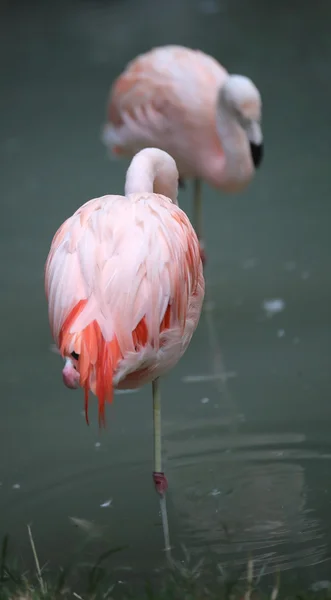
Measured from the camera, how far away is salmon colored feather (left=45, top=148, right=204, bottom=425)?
2549 millimetres

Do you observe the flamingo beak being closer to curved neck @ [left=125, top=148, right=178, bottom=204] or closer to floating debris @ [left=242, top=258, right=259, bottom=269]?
curved neck @ [left=125, top=148, right=178, bottom=204]

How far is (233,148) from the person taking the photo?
4629 mm

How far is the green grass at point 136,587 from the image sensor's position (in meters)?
2.29

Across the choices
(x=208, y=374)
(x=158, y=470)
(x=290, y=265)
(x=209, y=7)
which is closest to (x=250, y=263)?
(x=290, y=265)

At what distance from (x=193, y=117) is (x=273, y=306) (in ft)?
3.06

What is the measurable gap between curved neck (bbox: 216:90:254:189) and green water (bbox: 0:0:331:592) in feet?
1.66

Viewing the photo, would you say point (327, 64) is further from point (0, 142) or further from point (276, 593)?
point (276, 593)

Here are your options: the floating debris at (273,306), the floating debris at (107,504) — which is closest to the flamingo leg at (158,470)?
the floating debris at (107,504)

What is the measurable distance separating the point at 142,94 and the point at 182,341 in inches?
92.8

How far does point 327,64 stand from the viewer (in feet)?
27.1

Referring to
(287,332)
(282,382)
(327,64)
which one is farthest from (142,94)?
(327,64)

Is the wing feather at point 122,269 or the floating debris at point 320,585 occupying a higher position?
the wing feather at point 122,269

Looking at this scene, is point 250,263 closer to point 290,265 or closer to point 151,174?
point 290,265

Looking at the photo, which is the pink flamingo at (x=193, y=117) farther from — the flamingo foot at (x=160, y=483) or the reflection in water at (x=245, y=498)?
the flamingo foot at (x=160, y=483)
